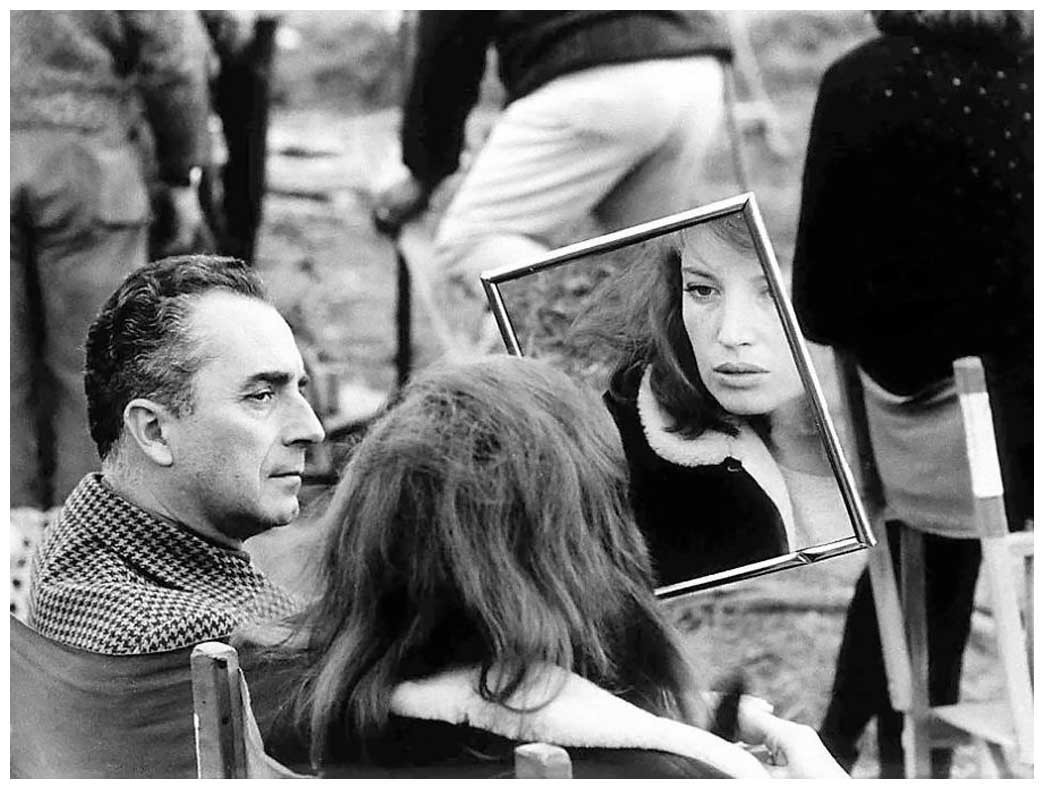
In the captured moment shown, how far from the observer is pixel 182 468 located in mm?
2859

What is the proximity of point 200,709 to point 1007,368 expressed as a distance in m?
1.71

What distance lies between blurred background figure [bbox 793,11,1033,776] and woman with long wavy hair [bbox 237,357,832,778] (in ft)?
2.39

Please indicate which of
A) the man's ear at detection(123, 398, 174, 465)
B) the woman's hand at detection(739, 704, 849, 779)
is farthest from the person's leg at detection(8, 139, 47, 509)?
the woman's hand at detection(739, 704, 849, 779)

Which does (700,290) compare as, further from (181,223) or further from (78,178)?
(78,178)

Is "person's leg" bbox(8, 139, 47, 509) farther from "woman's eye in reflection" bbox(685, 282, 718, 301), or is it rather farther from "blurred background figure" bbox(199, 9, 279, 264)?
"woman's eye in reflection" bbox(685, 282, 718, 301)

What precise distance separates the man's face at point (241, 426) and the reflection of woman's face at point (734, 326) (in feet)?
2.54

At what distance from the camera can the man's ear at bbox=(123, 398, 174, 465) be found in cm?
285

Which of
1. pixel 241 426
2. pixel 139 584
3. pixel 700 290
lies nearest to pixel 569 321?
pixel 700 290

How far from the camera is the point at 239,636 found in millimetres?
2781

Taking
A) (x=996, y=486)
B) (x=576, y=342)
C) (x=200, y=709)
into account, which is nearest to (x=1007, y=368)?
(x=996, y=486)

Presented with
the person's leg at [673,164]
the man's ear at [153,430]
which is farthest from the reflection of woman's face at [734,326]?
the man's ear at [153,430]

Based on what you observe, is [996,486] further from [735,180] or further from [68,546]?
[68,546]

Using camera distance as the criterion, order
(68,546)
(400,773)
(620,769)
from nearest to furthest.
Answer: (620,769), (400,773), (68,546)
